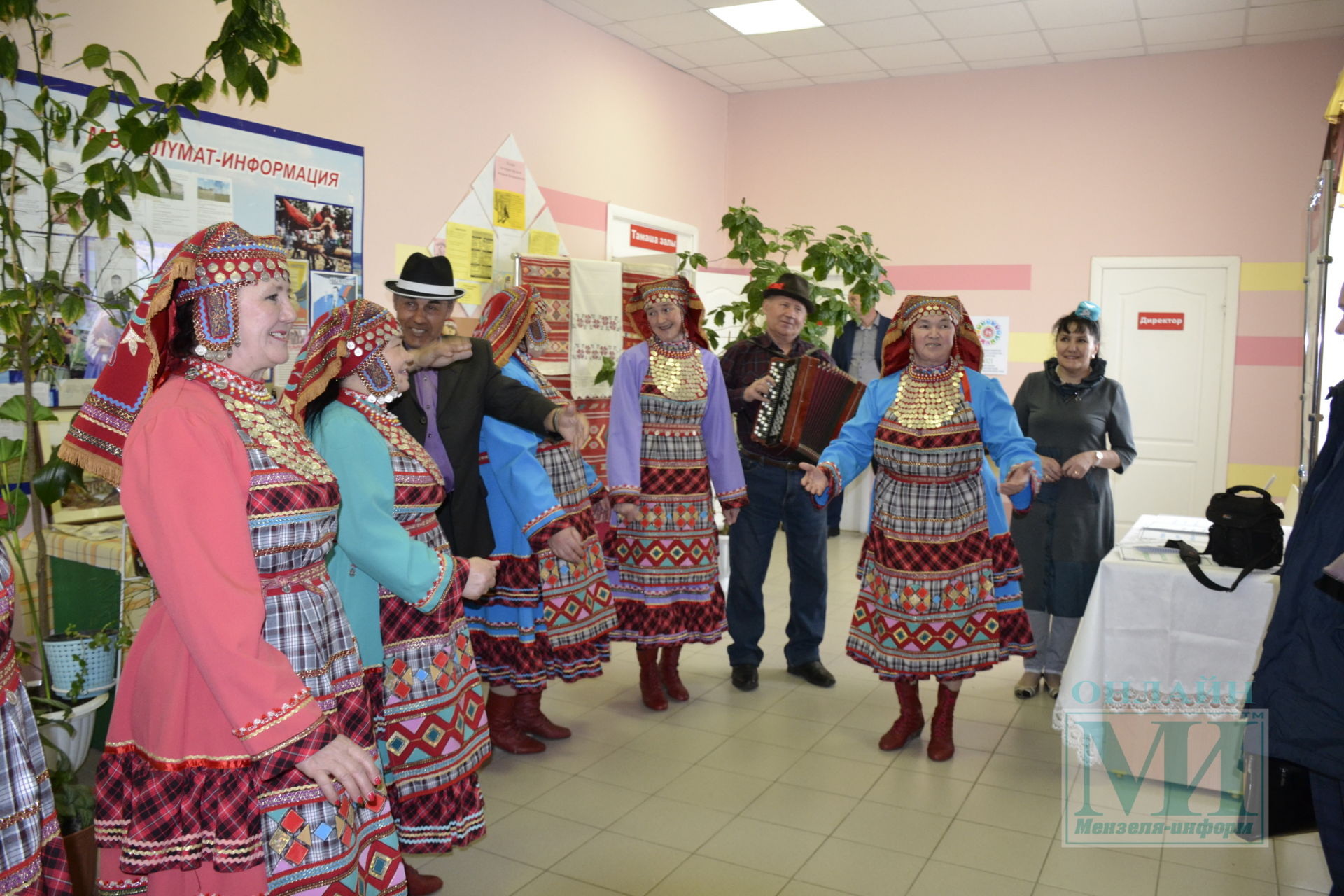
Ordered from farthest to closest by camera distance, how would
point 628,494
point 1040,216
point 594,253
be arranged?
point 1040,216
point 594,253
point 628,494

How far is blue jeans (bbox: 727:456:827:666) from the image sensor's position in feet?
14.3

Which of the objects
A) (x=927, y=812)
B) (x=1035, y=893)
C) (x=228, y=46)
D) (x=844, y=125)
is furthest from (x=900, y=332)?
(x=844, y=125)

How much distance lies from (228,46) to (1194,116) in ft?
21.6

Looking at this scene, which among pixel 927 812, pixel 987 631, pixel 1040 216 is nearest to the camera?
pixel 927 812

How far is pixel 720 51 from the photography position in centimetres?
725

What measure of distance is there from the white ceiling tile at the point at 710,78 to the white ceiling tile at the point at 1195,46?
3140mm

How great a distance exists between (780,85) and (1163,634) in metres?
6.13

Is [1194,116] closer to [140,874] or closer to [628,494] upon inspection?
[628,494]

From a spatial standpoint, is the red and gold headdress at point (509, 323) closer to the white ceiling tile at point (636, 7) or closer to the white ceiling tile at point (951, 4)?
the white ceiling tile at point (636, 7)

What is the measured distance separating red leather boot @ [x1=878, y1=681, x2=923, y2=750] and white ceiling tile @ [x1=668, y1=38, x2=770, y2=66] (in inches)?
197

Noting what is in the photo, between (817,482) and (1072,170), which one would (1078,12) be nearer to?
(1072,170)

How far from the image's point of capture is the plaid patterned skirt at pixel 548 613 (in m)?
3.47

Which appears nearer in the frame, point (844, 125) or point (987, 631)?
point (987, 631)

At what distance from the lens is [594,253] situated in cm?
680
